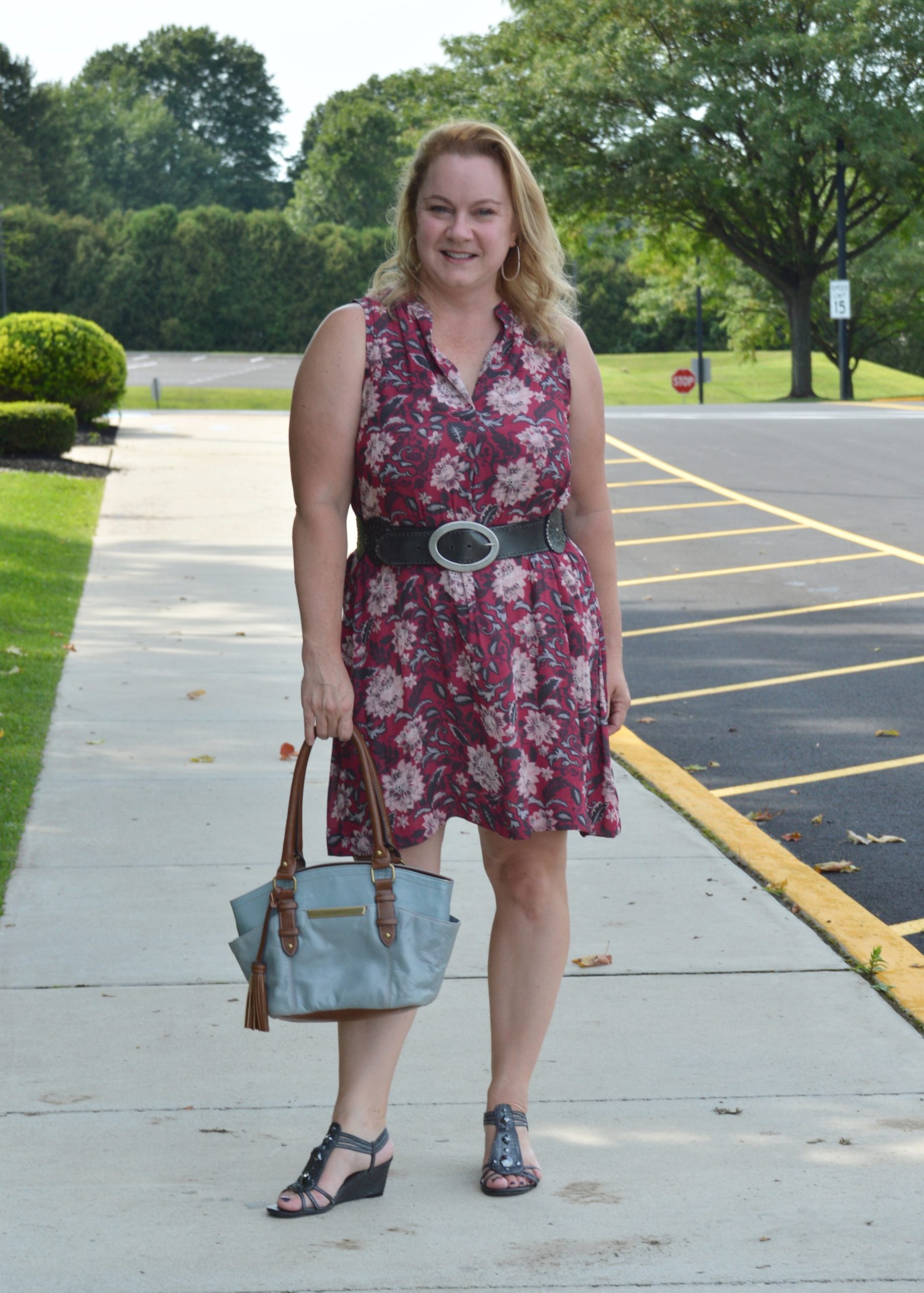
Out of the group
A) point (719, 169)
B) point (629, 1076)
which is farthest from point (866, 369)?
point (629, 1076)

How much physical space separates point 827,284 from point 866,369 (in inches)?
209

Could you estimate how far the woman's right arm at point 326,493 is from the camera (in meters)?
2.75

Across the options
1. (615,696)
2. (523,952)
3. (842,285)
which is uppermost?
(842,285)

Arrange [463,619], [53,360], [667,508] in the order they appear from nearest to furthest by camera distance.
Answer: [463,619] → [667,508] → [53,360]

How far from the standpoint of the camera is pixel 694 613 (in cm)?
980

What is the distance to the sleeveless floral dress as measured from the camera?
275cm

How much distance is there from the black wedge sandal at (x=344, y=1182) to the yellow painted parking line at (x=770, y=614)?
6.30 m

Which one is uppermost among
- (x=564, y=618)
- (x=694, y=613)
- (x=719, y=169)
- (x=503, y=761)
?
(x=719, y=169)

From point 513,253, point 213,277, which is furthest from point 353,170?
point 513,253

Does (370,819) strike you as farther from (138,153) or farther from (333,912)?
(138,153)

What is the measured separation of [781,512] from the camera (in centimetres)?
1418

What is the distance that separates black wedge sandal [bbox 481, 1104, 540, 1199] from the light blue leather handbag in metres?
0.38

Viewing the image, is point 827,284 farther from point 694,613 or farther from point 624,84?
point 694,613

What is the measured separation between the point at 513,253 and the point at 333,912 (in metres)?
1.27
